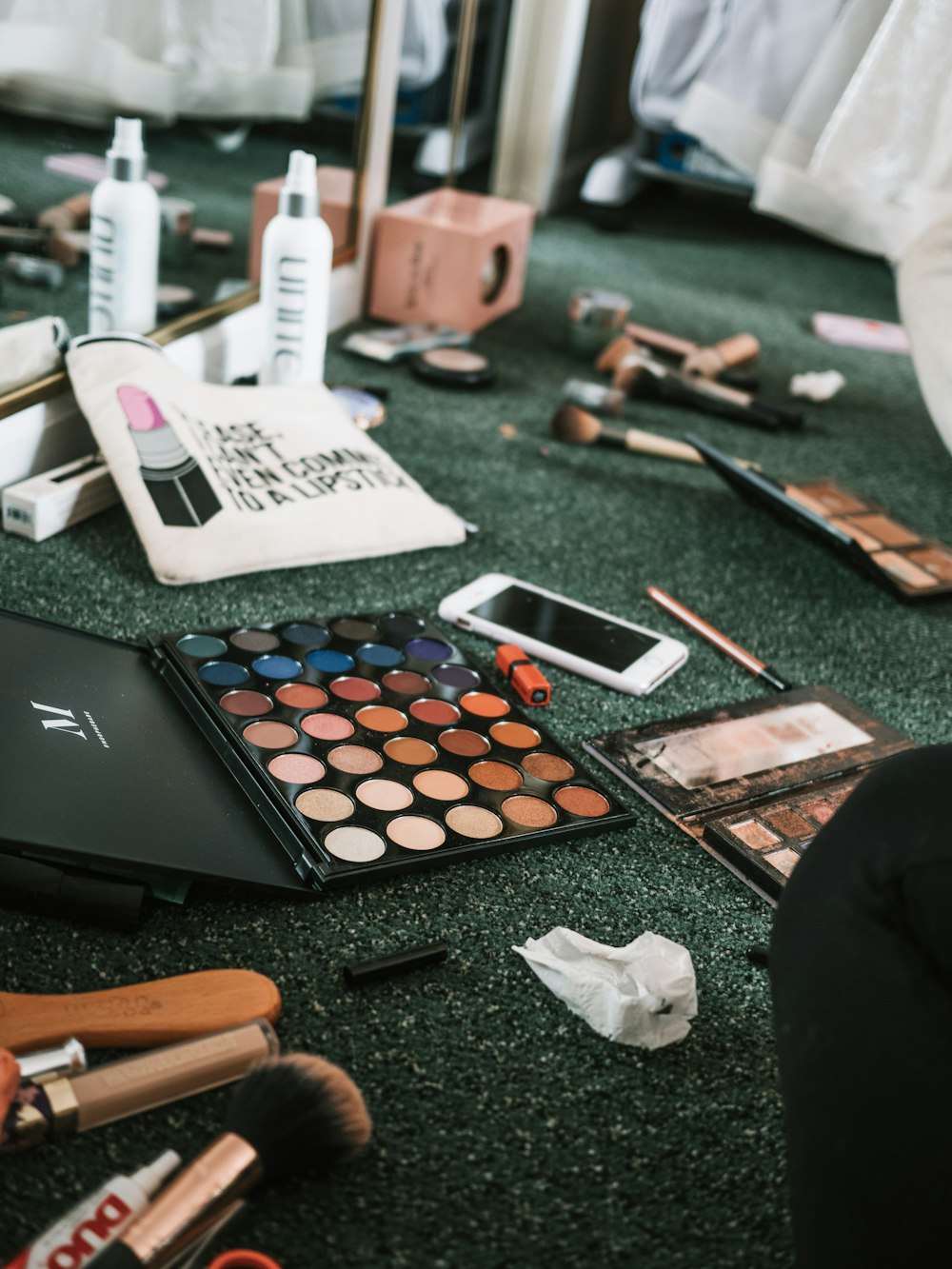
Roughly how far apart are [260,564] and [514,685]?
26 centimetres

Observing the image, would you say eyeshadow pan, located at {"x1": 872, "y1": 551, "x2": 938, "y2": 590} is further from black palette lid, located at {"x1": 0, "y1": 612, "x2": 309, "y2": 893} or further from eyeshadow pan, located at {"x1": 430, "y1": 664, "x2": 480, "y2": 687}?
black palette lid, located at {"x1": 0, "y1": 612, "x2": 309, "y2": 893}

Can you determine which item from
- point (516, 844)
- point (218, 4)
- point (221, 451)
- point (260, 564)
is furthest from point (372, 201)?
point (516, 844)

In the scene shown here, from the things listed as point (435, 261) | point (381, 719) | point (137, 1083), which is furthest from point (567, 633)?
point (435, 261)

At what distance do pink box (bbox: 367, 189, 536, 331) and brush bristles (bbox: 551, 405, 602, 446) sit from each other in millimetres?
392

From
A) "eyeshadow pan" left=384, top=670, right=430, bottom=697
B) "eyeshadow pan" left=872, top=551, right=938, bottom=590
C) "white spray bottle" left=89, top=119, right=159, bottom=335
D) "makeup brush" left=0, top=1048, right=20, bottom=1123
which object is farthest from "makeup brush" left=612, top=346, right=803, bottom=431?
"makeup brush" left=0, top=1048, right=20, bottom=1123

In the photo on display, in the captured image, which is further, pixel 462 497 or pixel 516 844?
pixel 462 497

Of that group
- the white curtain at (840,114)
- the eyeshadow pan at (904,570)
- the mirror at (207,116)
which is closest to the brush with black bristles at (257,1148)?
the mirror at (207,116)

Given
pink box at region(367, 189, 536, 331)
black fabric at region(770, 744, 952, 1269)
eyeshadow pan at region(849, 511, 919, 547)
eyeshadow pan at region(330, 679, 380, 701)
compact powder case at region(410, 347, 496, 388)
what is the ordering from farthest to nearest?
pink box at region(367, 189, 536, 331)
compact powder case at region(410, 347, 496, 388)
eyeshadow pan at region(849, 511, 919, 547)
eyeshadow pan at region(330, 679, 380, 701)
black fabric at region(770, 744, 952, 1269)

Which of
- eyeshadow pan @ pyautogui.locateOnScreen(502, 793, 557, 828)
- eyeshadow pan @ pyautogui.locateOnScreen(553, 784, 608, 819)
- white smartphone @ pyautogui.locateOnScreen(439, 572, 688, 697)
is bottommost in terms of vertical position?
white smartphone @ pyautogui.locateOnScreen(439, 572, 688, 697)

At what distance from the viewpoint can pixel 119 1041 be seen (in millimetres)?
587

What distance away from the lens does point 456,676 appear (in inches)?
36.0

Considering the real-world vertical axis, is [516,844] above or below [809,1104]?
below

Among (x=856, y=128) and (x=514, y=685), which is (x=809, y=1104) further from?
(x=856, y=128)

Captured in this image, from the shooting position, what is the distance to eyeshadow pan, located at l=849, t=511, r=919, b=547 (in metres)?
1.35
